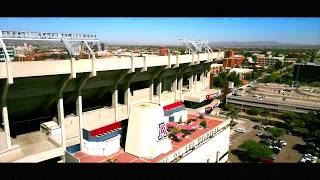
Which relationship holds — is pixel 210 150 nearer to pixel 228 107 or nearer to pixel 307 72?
pixel 228 107

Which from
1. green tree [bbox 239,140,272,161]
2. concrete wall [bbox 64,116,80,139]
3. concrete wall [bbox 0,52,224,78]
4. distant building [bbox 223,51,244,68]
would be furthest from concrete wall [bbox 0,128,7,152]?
distant building [bbox 223,51,244,68]

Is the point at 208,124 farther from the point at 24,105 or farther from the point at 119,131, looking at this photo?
the point at 24,105

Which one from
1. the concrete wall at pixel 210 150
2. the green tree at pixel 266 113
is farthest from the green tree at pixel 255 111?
the concrete wall at pixel 210 150

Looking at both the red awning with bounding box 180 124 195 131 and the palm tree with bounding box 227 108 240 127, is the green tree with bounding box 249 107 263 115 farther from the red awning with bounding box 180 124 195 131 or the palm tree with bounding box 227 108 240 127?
the red awning with bounding box 180 124 195 131

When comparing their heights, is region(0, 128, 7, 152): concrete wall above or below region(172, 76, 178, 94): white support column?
below

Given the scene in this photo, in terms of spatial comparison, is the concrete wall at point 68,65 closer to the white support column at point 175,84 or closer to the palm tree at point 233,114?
the white support column at point 175,84
